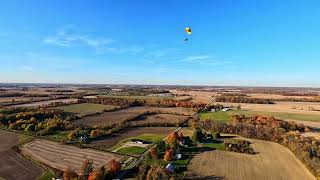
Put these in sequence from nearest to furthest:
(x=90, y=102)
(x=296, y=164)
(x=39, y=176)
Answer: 1. (x=39, y=176)
2. (x=296, y=164)
3. (x=90, y=102)

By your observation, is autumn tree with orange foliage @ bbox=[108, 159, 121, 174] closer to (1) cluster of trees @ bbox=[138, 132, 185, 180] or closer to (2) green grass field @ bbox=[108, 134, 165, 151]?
(1) cluster of trees @ bbox=[138, 132, 185, 180]

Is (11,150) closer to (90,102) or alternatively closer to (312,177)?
(312,177)

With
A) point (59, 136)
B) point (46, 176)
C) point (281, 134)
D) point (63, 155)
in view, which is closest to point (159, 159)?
point (63, 155)

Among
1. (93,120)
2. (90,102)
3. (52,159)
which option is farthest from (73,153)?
(90,102)

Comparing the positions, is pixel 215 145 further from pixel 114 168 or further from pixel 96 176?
pixel 96 176

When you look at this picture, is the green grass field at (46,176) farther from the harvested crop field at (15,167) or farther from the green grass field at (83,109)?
the green grass field at (83,109)

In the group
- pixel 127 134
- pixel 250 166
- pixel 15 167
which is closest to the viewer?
pixel 15 167

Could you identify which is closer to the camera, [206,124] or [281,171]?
[281,171]
